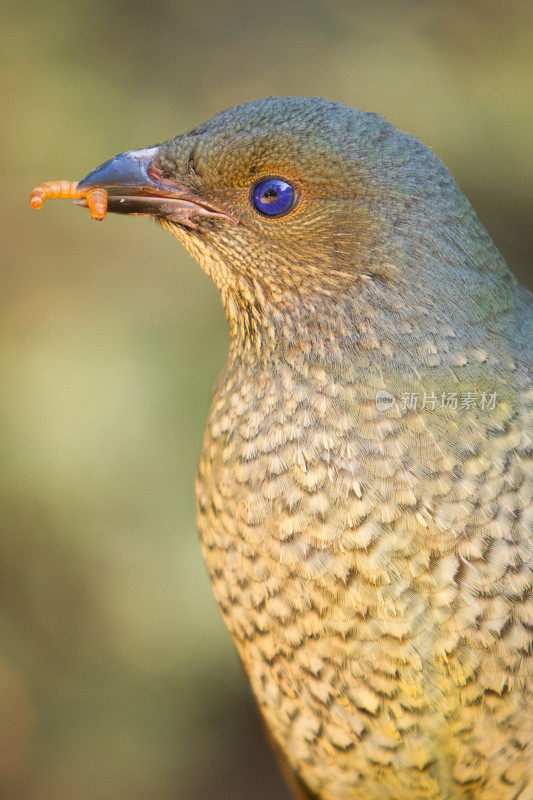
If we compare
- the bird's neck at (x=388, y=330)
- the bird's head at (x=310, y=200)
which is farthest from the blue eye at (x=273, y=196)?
the bird's neck at (x=388, y=330)

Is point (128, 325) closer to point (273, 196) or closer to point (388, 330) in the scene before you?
point (273, 196)

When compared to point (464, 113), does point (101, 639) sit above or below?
below

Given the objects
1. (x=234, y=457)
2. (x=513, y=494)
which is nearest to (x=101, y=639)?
(x=234, y=457)

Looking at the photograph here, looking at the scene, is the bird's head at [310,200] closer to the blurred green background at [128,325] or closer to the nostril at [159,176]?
the nostril at [159,176]

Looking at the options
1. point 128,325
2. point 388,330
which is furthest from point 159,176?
point 128,325

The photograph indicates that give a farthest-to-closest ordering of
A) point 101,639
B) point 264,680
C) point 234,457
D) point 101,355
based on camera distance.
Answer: point 101,639
point 101,355
point 264,680
point 234,457

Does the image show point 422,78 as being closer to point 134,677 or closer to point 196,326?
point 196,326

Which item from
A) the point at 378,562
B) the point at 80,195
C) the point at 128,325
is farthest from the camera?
the point at 128,325
